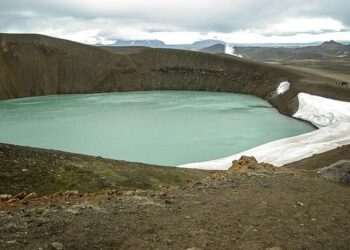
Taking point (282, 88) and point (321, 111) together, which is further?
point (282, 88)

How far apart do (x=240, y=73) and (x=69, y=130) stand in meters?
48.6

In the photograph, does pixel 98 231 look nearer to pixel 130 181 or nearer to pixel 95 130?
pixel 130 181

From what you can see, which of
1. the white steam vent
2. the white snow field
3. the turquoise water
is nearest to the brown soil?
the white snow field

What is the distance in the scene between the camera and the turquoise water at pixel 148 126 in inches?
1459

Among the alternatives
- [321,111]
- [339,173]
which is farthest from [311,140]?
[339,173]

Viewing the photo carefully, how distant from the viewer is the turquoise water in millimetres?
37062

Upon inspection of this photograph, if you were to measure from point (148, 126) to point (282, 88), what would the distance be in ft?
100

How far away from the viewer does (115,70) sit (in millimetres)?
89188

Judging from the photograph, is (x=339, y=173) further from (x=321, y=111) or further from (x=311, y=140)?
(x=321, y=111)

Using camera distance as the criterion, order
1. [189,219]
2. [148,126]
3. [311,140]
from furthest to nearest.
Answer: [148,126] → [311,140] → [189,219]

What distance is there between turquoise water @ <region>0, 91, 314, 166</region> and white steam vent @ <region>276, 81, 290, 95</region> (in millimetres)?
3434

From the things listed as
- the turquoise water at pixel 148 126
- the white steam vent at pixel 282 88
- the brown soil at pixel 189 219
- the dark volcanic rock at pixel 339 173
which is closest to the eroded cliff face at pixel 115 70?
the white steam vent at pixel 282 88

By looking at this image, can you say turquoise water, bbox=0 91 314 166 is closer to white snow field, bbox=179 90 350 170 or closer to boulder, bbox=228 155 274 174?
white snow field, bbox=179 90 350 170

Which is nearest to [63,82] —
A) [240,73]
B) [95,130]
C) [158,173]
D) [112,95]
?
[112,95]
